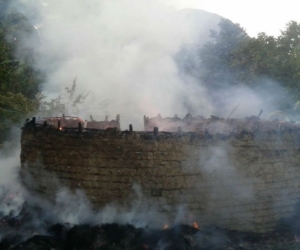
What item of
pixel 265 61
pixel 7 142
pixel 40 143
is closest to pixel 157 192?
pixel 40 143

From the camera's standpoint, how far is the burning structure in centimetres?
750

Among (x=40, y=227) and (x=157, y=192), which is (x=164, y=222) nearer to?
(x=157, y=192)

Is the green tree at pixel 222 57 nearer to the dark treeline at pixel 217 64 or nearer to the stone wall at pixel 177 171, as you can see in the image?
the dark treeline at pixel 217 64

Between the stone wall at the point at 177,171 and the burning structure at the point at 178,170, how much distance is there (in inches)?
0.9

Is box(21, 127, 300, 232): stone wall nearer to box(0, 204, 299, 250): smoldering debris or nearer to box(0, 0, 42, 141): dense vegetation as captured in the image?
box(0, 204, 299, 250): smoldering debris

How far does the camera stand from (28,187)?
837 cm

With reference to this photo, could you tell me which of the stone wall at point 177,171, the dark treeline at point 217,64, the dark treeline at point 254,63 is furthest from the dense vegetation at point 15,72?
the dark treeline at point 254,63

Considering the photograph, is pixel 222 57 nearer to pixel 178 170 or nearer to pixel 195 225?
pixel 178 170

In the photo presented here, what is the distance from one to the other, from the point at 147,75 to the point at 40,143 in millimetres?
10824

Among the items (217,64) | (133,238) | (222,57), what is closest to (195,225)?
(133,238)

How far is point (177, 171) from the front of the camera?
7.59m

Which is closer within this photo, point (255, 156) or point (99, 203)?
point (99, 203)

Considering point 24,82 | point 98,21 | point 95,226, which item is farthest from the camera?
point 98,21

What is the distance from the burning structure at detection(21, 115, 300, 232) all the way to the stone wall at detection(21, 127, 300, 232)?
2 cm
